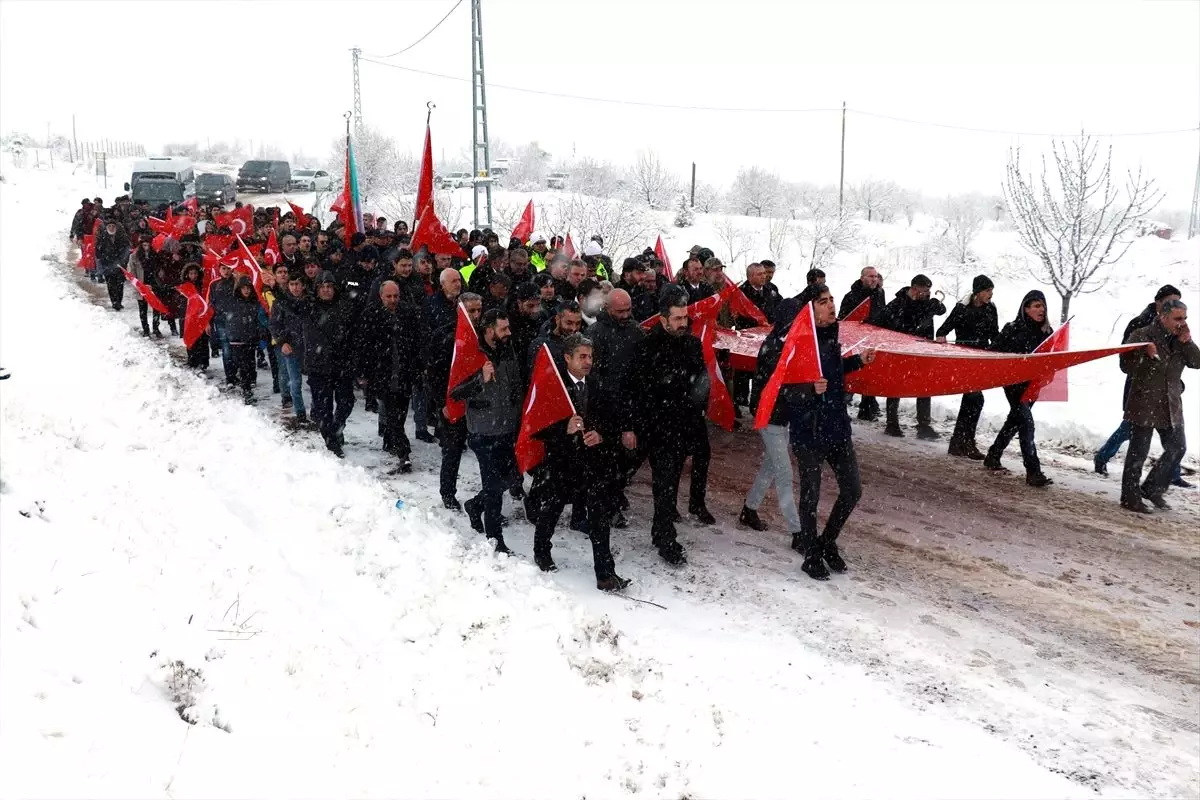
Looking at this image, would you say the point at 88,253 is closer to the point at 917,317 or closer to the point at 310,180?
the point at 917,317

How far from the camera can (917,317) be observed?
10297 mm

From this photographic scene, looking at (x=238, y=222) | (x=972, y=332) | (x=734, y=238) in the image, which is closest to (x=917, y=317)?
(x=972, y=332)

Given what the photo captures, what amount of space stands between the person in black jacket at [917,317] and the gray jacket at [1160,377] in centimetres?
266

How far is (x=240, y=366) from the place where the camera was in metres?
11.1

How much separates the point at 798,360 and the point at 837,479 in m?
0.97

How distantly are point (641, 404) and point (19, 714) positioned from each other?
4.19m

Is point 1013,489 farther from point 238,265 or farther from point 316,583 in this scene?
point 238,265

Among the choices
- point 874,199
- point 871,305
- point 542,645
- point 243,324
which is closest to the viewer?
point 542,645

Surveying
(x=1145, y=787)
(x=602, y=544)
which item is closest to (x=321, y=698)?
(x=602, y=544)

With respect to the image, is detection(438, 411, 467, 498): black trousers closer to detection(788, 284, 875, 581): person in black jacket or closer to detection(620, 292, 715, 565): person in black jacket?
detection(620, 292, 715, 565): person in black jacket

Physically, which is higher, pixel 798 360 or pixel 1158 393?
pixel 798 360

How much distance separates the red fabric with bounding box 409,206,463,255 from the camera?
10312mm

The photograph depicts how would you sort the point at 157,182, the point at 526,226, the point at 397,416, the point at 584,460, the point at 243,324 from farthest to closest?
the point at 157,182 < the point at 526,226 < the point at 243,324 < the point at 397,416 < the point at 584,460

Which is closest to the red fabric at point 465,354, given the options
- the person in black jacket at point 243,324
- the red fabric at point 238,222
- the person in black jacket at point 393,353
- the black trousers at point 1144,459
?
the person in black jacket at point 393,353
